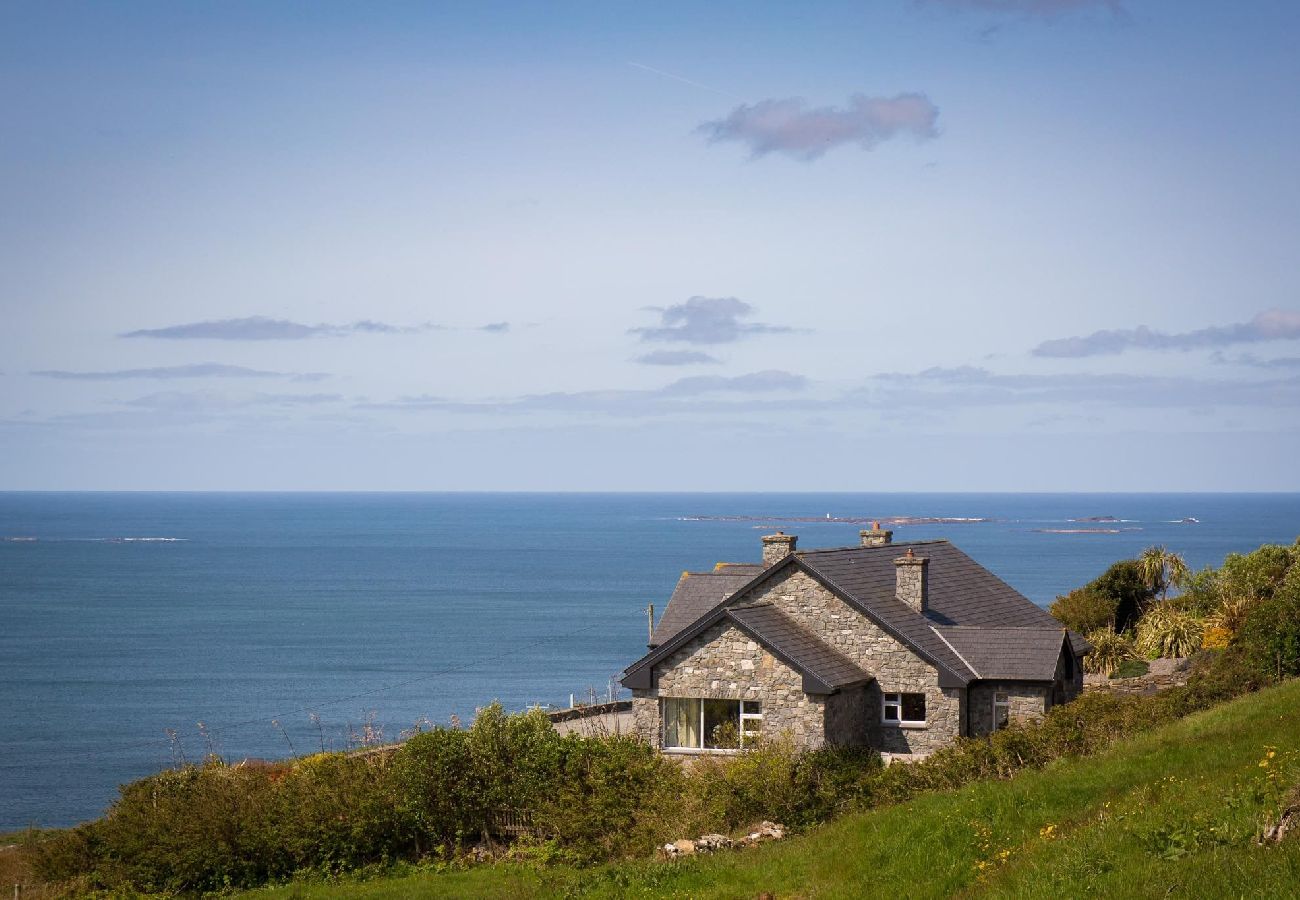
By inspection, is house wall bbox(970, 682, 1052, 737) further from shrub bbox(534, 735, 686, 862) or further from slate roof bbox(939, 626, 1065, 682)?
shrub bbox(534, 735, 686, 862)

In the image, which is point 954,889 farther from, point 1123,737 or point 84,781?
point 84,781

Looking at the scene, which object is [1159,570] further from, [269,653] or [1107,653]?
[269,653]

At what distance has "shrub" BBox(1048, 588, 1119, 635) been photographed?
56.4 meters

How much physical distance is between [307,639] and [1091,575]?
94389 mm

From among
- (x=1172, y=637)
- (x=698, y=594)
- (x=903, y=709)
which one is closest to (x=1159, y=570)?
(x=1172, y=637)

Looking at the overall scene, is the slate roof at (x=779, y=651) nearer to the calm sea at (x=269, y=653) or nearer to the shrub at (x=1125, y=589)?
the calm sea at (x=269, y=653)

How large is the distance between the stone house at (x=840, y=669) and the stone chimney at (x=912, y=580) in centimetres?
4

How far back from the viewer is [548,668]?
287ft

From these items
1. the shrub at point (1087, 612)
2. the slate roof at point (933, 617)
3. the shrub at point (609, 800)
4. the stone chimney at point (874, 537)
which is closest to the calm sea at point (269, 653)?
the slate roof at point (933, 617)

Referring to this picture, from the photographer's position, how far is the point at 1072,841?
Answer: 15.7 m

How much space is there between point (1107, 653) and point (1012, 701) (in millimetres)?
20536

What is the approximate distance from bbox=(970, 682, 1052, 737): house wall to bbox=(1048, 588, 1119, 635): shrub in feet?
79.9

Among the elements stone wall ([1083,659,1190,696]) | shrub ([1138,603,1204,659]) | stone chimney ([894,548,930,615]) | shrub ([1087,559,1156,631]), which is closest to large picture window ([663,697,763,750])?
stone chimney ([894,548,930,615])

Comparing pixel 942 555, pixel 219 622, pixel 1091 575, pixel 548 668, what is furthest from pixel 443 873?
pixel 1091 575
